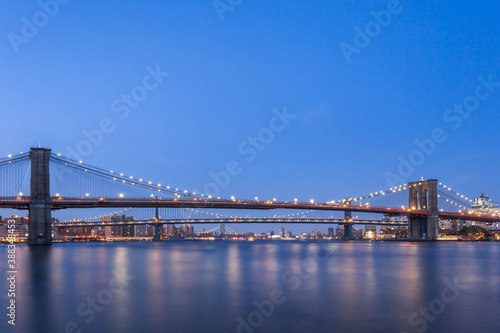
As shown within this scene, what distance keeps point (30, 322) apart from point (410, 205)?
85476 millimetres

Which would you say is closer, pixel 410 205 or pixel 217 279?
pixel 217 279

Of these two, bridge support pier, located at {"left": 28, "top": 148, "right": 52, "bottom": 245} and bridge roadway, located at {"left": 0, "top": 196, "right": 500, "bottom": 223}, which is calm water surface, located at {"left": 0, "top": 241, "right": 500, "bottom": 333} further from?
bridge roadway, located at {"left": 0, "top": 196, "right": 500, "bottom": 223}

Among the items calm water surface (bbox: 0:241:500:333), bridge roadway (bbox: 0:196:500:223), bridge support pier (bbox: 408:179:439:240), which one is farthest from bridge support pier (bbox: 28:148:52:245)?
bridge support pier (bbox: 408:179:439:240)

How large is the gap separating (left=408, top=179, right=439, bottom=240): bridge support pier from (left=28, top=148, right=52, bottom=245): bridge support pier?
6146 cm

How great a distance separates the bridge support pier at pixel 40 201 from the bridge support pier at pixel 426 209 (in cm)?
6146

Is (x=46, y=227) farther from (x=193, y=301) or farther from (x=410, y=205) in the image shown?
(x=410, y=205)

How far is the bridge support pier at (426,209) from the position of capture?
79.0m

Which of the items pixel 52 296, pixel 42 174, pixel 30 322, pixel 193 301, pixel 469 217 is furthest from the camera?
pixel 469 217

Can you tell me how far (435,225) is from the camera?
261 feet

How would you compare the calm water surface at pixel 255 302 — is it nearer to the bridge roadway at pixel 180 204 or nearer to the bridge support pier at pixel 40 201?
the bridge support pier at pixel 40 201

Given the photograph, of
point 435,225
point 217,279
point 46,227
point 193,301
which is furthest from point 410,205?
point 193,301

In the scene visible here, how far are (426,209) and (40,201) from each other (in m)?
64.8

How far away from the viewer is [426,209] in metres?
81.8

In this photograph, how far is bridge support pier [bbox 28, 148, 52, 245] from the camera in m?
47.8
